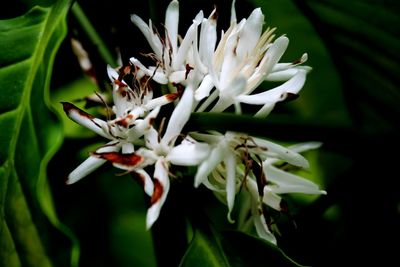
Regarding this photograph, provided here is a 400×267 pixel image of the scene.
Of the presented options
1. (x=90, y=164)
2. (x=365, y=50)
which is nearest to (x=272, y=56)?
(x=90, y=164)

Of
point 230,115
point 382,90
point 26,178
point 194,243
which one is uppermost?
point 230,115

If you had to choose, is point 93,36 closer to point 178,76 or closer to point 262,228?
point 178,76

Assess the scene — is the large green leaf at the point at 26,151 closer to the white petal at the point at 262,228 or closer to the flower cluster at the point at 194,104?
the flower cluster at the point at 194,104

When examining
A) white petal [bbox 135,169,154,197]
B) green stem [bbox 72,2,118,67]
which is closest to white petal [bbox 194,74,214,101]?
white petal [bbox 135,169,154,197]

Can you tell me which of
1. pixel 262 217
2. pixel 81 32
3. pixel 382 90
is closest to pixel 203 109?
pixel 262 217

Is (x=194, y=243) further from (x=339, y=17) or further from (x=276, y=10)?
(x=276, y=10)

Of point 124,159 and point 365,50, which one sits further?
point 365,50

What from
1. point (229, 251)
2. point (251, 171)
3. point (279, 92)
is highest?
point (279, 92)
